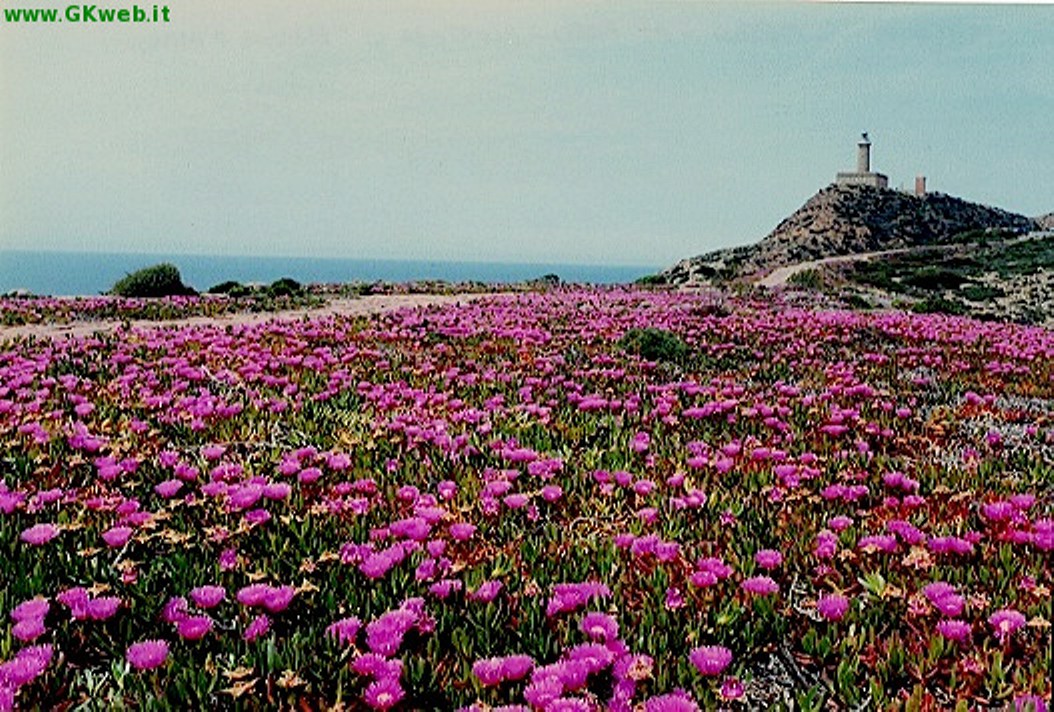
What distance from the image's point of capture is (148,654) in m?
2.82

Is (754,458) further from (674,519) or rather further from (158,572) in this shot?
(158,572)

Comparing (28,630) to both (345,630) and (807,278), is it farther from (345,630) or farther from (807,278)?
(807,278)

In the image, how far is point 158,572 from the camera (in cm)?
357

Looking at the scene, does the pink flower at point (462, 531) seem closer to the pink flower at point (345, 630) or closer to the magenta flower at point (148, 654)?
the pink flower at point (345, 630)

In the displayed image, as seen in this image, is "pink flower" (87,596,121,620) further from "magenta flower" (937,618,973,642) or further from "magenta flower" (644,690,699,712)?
"magenta flower" (937,618,973,642)

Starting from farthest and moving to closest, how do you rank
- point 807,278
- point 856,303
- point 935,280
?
point 935,280 → point 807,278 → point 856,303

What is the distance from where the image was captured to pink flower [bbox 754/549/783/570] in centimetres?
357

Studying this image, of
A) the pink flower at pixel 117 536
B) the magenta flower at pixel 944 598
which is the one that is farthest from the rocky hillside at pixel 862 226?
the pink flower at pixel 117 536

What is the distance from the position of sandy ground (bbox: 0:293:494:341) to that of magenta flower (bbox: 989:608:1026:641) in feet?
36.7

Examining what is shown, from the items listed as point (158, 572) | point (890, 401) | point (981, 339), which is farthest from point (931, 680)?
point (981, 339)

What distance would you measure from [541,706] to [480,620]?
0.71 m

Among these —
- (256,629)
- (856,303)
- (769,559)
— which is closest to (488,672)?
(256,629)

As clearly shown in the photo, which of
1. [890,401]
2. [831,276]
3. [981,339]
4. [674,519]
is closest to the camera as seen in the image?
[674,519]

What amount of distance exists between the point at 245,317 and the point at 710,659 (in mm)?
14781
